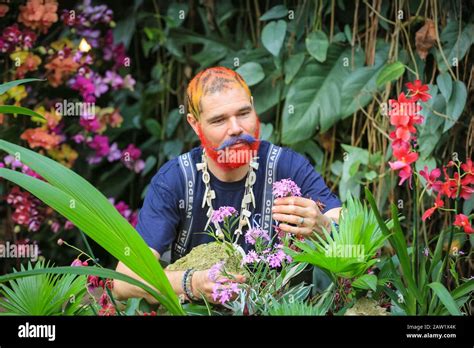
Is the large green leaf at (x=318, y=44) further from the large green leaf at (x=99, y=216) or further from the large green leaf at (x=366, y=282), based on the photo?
the large green leaf at (x=99, y=216)

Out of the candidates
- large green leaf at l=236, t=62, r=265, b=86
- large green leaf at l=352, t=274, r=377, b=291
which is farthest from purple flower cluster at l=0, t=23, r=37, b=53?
large green leaf at l=352, t=274, r=377, b=291

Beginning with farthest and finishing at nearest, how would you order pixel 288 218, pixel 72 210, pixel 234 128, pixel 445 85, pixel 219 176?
pixel 445 85
pixel 219 176
pixel 234 128
pixel 288 218
pixel 72 210

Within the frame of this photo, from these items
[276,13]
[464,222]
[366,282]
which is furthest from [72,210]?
[276,13]

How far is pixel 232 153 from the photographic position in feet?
7.11

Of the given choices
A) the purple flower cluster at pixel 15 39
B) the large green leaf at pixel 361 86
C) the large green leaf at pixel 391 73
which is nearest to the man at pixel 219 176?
the large green leaf at pixel 391 73

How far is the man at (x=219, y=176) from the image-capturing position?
215 centimetres

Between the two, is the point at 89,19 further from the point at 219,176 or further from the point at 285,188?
the point at 285,188

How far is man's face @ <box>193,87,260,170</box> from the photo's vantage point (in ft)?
7.05

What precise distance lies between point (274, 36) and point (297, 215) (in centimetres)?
151

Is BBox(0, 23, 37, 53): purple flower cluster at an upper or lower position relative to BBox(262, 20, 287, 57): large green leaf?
upper

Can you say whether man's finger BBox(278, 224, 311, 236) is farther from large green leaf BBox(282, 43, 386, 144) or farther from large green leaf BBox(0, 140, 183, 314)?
large green leaf BBox(282, 43, 386, 144)

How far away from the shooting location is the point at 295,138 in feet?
10.8

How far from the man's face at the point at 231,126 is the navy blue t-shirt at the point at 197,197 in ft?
0.29
